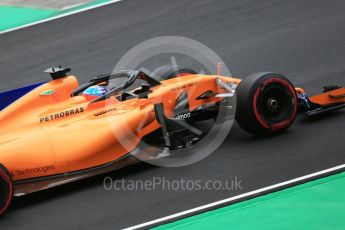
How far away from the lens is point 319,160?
9.38 metres

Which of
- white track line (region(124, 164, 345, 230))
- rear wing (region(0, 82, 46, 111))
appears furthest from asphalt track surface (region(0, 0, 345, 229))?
rear wing (region(0, 82, 46, 111))

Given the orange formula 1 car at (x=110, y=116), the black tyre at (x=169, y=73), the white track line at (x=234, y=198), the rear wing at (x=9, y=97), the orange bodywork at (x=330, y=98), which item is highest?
the rear wing at (x=9, y=97)

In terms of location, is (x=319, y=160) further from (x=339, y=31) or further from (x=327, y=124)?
(x=339, y=31)

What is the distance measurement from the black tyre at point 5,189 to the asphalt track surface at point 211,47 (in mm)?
180

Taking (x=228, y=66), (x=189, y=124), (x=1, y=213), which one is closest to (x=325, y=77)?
(x=228, y=66)

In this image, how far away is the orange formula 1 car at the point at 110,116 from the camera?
29.8 ft

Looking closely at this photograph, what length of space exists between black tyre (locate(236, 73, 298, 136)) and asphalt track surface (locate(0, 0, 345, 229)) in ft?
0.62

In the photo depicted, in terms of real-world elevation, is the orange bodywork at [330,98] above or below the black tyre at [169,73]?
below

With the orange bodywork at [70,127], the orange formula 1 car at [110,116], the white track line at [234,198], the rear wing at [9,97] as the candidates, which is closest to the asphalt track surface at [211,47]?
the white track line at [234,198]

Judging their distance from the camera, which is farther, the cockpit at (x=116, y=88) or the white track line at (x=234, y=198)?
the cockpit at (x=116, y=88)

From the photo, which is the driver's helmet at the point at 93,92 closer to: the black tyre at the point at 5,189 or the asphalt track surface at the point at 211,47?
the asphalt track surface at the point at 211,47

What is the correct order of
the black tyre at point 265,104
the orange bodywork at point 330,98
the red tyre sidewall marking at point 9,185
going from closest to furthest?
the red tyre sidewall marking at point 9,185
the black tyre at point 265,104
the orange bodywork at point 330,98

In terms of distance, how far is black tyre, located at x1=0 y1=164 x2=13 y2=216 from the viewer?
28.3 ft

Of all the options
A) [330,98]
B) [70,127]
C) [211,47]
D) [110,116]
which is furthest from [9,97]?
[211,47]
